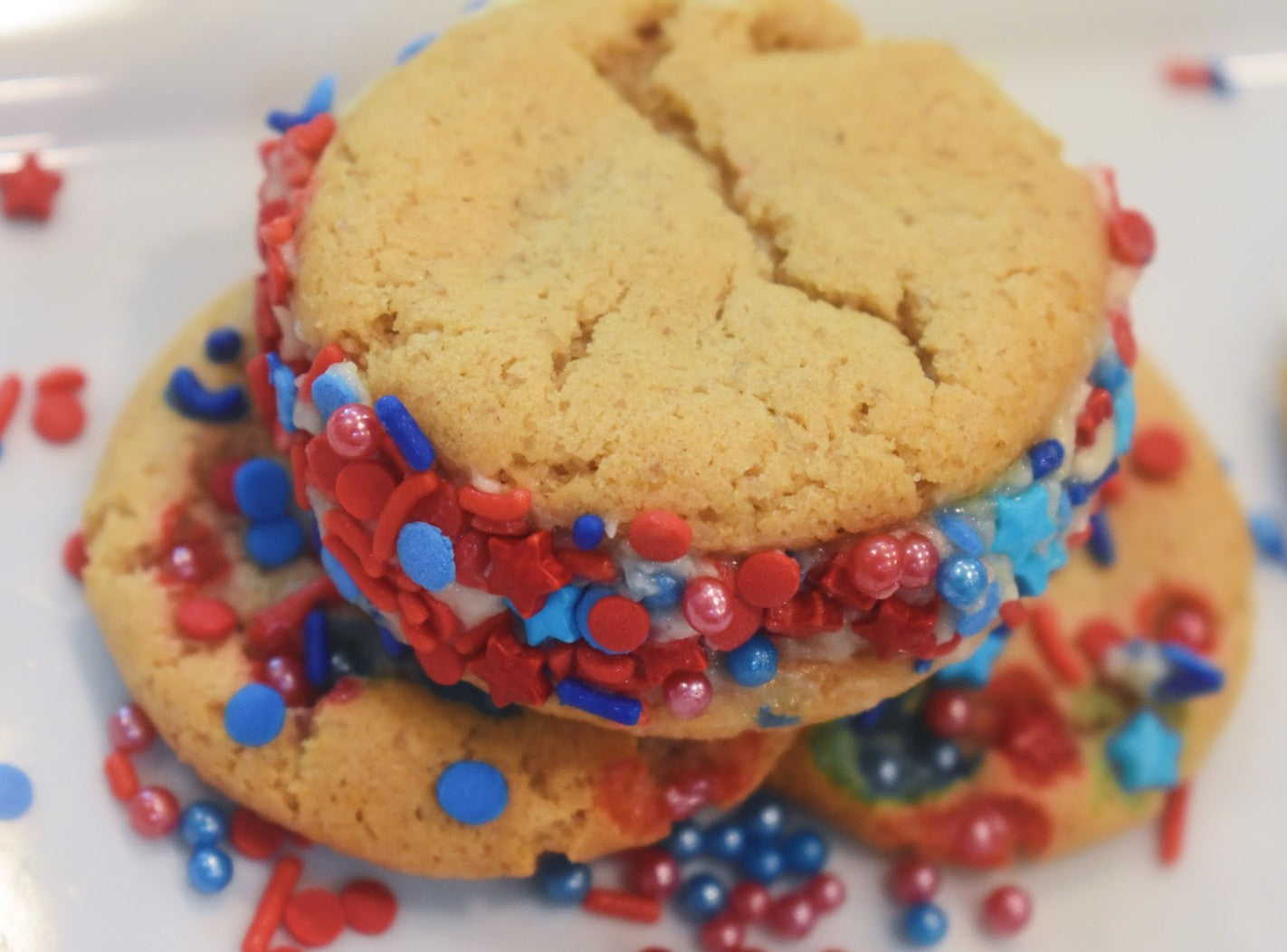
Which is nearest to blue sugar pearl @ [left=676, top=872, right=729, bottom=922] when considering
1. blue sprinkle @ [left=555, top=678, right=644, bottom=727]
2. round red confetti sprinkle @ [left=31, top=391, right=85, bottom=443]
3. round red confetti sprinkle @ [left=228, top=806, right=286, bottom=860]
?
blue sprinkle @ [left=555, top=678, right=644, bottom=727]

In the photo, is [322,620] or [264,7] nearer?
[322,620]

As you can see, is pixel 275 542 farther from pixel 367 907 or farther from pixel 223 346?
pixel 367 907

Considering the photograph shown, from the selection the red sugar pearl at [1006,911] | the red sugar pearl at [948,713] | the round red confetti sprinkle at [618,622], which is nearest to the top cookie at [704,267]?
the round red confetti sprinkle at [618,622]

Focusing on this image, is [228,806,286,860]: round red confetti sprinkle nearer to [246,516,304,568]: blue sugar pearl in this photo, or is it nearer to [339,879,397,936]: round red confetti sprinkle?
[339,879,397,936]: round red confetti sprinkle

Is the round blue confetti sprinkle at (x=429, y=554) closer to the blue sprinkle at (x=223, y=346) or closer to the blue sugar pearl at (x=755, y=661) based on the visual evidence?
the blue sugar pearl at (x=755, y=661)

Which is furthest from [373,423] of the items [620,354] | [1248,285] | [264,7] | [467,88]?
[1248,285]

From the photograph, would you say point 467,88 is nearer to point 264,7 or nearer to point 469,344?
→ point 469,344
